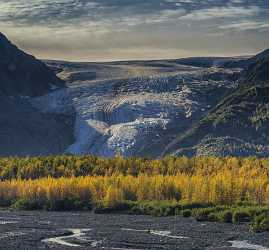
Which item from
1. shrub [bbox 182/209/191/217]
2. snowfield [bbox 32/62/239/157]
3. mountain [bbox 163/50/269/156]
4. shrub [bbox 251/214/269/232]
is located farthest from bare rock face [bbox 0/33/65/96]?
shrub [bbox 251/214/269/232]

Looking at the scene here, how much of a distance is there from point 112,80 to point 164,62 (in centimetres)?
4140

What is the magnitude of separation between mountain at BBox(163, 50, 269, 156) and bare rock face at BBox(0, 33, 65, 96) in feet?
135

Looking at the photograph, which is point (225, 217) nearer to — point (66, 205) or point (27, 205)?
point (66, 205)

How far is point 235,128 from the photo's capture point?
118125 mm

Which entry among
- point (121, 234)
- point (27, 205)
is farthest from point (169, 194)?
point (121, 234)

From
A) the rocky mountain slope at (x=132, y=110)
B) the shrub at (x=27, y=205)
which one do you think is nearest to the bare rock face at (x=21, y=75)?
the rocky mountain slope at (x=132, y=110)

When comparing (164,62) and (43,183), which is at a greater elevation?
(164,62)

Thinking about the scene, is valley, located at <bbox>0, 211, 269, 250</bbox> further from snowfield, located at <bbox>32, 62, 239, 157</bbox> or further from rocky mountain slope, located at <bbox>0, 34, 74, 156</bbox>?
rocky mountain slope, located at <bbox>0, 34, 74, 156</bbox>

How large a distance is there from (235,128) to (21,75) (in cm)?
5836

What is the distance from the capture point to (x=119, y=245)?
33406mm

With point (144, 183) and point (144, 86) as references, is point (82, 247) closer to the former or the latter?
point (144, 183)

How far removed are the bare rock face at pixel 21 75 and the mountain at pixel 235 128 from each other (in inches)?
1617

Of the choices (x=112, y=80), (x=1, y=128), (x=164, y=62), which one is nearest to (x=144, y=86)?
(x=112, y=80)

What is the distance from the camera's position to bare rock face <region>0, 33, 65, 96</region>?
16150 cm
